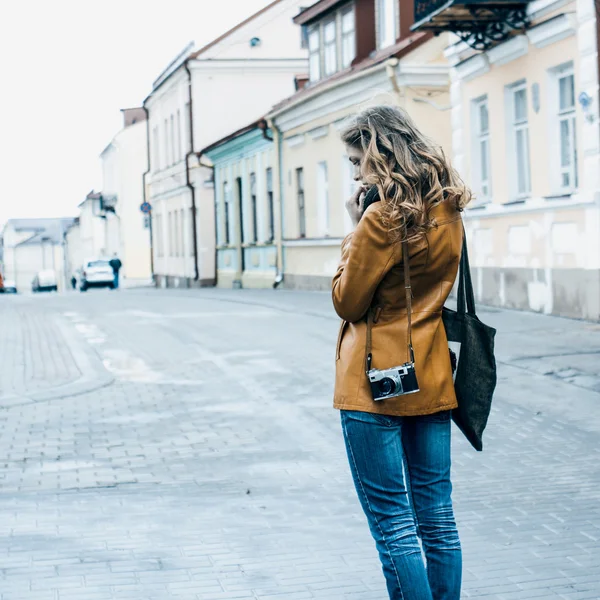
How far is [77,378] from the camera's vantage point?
11.7 metres

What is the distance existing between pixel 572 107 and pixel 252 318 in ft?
20.1

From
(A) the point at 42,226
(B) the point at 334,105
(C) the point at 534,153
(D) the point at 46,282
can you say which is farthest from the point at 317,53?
(A) the point at 42,226

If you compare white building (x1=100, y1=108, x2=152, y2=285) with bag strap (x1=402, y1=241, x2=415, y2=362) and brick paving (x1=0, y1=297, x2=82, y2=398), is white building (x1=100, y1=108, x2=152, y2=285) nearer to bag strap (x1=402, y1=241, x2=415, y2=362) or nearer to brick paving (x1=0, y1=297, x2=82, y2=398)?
brick paving (x1=0, y1=297, x2=82, y2=398)

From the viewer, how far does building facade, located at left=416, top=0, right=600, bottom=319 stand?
15664 millimetres

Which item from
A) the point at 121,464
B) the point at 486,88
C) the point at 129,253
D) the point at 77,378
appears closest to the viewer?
the point at 121,464

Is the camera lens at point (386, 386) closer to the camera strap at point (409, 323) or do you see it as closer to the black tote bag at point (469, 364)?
the camera strap at point (409, 323)

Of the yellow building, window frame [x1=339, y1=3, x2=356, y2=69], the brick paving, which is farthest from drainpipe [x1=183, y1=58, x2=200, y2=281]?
the brick paving

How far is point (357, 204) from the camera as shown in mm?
3352

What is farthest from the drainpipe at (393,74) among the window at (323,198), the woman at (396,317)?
the woman at (396,317)

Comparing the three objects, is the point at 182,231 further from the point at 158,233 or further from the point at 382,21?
the point at 382,21

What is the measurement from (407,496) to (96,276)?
55.2 metres

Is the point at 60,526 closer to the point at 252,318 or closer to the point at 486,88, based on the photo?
the point at 252,318

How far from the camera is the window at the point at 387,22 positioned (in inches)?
995

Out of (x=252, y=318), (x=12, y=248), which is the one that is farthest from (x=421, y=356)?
(x=12, y=248)
